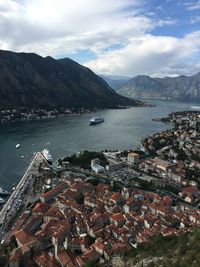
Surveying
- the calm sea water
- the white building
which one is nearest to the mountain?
the calm sea water

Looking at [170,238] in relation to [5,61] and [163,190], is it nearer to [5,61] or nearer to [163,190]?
[163,190]

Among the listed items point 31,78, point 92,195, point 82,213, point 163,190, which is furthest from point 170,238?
point 31,78

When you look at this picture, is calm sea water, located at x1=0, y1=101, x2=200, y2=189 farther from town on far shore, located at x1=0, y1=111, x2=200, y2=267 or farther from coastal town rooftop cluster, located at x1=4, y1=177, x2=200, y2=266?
coastal town rooftop cluster, located at x1=4, y1=177, x2=200, y2=266

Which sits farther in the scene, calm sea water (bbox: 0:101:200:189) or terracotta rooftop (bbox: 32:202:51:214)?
calm sea water (bbox: 0:101:200:189)

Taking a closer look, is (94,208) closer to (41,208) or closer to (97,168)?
(41,208)

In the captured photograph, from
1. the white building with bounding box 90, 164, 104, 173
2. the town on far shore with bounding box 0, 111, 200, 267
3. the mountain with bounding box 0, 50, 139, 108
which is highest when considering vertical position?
the mountain with bounding box 0, 50, 139, 108

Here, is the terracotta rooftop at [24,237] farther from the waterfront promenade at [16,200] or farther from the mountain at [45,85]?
the mountain at [45,85]
